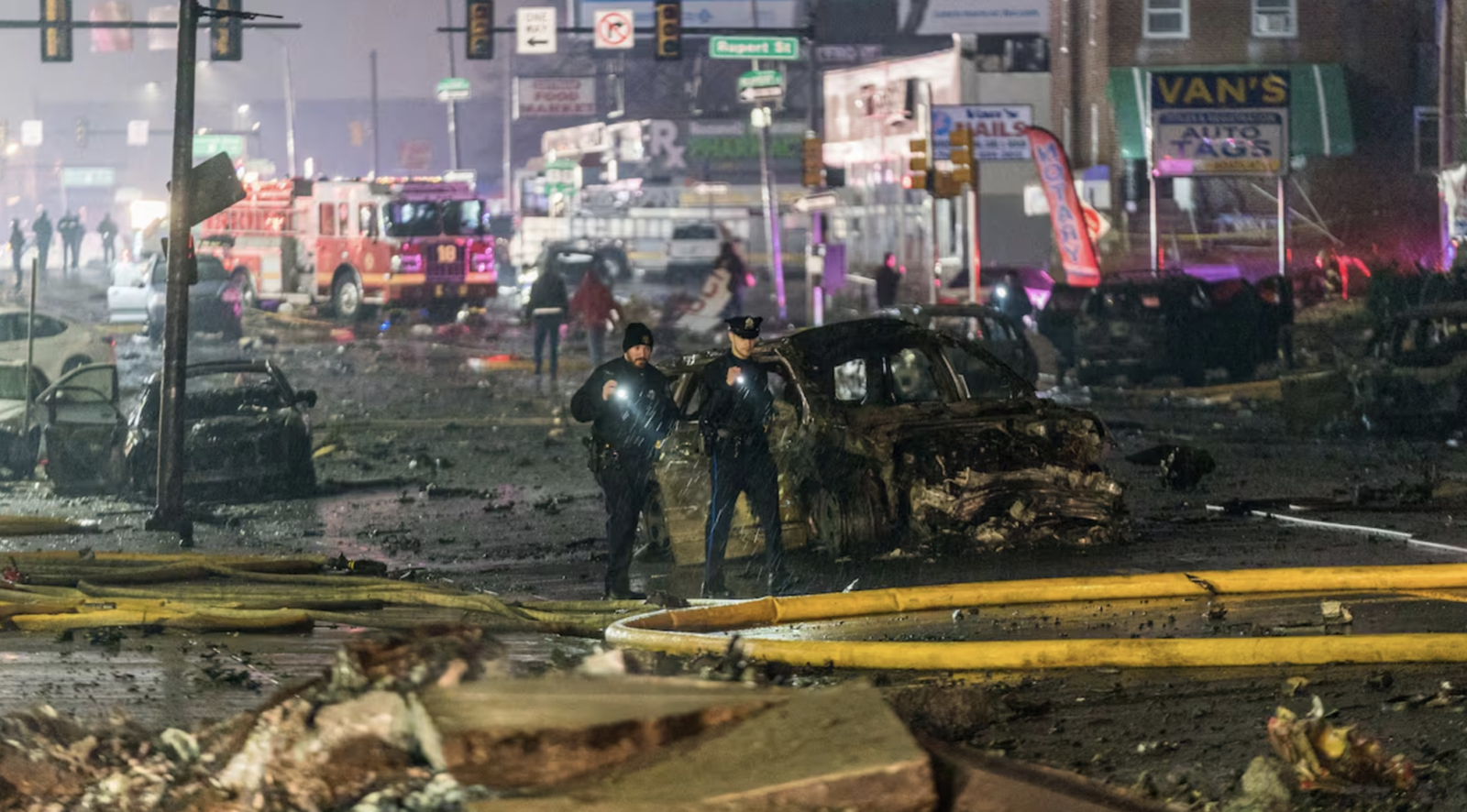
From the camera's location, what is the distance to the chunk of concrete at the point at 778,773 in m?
4.68

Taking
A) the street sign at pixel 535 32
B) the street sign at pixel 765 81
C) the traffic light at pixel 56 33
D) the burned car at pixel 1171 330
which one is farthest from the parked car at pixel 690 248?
the burned car at pixel 1171 330

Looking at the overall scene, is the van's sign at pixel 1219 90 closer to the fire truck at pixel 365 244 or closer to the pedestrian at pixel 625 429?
the fire truck at pixel 365 244

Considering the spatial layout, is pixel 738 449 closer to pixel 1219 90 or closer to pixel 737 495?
pixel 737 495

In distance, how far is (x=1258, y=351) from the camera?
25.5 m

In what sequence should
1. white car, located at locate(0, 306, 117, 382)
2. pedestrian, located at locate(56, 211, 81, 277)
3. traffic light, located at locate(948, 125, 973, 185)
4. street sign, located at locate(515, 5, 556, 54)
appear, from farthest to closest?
1. pedestrian, located at locate(56, 211, 81, 277)
2. street sign, located at locate(515, 5, 556, 54)
3. traffic light, located at locate(948, 125, 973, 185)
4. white car, located at locate(0, 306, 117, 382)

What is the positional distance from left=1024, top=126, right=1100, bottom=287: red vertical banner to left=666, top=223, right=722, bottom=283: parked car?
95.3 feet

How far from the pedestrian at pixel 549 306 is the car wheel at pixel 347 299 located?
9.96 meters

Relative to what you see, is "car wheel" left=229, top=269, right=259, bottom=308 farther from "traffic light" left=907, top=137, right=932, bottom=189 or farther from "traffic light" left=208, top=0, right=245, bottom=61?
"traffic light" left=907, top=137, right=932, bottom=189

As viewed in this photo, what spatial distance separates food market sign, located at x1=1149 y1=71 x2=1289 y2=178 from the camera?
35000 millimetres

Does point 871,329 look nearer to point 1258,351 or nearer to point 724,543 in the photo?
point 724,543

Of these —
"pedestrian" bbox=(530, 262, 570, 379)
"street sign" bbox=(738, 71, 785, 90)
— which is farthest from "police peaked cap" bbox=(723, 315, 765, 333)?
"street sign" bbox=(738, 71, 785, 90)

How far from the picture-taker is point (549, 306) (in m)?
27.1

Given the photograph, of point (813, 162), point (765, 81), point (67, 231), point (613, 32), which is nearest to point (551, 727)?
point (813, 162)

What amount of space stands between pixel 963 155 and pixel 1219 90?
14.3 m
